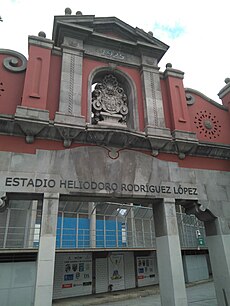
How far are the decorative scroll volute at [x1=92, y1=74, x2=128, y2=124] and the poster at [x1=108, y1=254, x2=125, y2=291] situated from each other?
15089 millimetres

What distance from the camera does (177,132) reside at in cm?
848

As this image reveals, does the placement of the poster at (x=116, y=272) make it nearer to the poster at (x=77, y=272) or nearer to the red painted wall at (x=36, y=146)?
the poster at (x=77, y=272)

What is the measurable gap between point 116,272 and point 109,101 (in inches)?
633

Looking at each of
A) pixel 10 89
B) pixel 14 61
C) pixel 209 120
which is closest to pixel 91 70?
pixel 14 61

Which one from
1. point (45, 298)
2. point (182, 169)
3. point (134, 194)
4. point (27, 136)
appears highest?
point (27, 136)

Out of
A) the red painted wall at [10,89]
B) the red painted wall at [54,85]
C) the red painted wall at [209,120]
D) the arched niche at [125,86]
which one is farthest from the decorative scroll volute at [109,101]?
the red painted wall at [209,120]

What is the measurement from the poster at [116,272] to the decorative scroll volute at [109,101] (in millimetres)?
15089

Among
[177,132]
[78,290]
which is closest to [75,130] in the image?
[177,132]

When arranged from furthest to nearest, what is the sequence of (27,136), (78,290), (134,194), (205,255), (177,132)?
(205,255)
(78,290)
(177,132)
(134,194)
(27,136)

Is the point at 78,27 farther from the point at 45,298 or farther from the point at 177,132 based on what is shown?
the point at 45,298

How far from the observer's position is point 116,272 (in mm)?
19656

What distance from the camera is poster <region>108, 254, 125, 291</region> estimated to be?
1919cm

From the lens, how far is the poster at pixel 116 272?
19188mm

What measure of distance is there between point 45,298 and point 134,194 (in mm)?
3568
